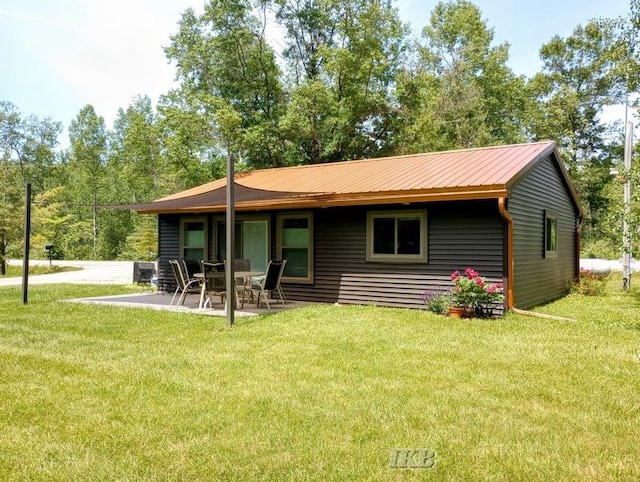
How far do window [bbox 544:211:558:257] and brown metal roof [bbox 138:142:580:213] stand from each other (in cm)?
114

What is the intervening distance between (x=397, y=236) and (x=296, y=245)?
220 centimetres

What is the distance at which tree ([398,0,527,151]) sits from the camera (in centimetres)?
2330

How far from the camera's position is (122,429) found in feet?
9.91

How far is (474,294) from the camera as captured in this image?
704 cm

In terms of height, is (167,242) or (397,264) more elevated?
(167,242)

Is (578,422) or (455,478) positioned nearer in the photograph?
(455,478)

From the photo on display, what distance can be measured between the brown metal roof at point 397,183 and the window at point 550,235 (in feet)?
3.73

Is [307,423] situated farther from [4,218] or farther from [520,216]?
[4,218]

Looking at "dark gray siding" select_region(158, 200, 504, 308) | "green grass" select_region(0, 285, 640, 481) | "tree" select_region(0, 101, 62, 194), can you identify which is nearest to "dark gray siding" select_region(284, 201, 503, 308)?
"dark gray siding" select_region(158, 200, 504, 308)

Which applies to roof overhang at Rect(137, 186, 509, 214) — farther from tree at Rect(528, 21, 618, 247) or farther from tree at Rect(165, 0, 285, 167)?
tree at Rect(528, 21, 618, 247)

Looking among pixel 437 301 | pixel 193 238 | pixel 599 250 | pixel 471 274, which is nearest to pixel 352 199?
pixel 437 301

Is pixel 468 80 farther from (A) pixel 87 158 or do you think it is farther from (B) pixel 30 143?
(B) pixel 30 143

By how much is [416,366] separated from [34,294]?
9097 mm

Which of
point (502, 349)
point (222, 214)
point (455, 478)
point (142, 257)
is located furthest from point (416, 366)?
point (142, 257)
